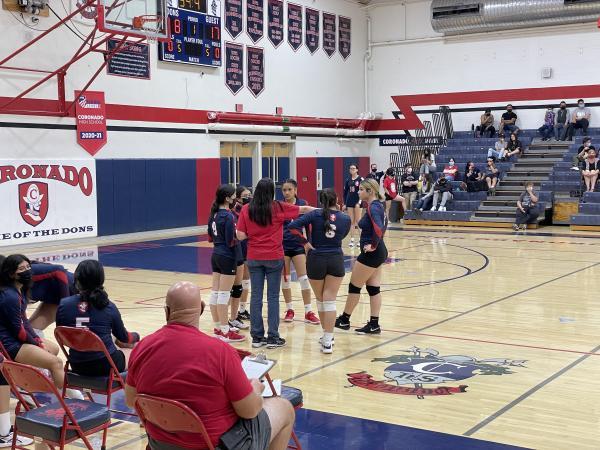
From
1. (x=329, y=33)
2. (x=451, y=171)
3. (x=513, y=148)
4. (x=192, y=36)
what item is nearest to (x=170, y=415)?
(x=192, y=36)

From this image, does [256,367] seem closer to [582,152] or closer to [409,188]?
[582,152]

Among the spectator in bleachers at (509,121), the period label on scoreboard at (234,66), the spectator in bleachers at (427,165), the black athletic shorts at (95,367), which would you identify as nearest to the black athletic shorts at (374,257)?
the black athletic shorts at (95,367)

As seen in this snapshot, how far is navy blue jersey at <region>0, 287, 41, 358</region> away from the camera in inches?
219

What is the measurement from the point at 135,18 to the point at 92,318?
41.4ft

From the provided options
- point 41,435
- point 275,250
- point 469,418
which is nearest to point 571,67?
point 275,250

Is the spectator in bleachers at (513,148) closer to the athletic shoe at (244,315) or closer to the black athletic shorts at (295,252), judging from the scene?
the black athletic shorts at (295,252)

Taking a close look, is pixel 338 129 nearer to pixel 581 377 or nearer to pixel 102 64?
pixel 102 64

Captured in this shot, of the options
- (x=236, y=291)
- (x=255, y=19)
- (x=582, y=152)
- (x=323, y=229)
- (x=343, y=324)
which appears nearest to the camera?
Result: (x=323, y=229)

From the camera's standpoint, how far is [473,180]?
25000 mm

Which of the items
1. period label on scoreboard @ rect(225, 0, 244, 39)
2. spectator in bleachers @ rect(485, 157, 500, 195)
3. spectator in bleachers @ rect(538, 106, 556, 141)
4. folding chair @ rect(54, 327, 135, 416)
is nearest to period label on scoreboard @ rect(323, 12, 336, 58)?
period label on scoreboard @ rect(225, 0, 244, 39)

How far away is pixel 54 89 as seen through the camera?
62.9 feet

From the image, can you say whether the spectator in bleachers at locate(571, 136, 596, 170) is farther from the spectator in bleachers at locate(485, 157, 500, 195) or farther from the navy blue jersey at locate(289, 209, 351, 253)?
the navy blue jersey at locate(289, 209, 351, 253)

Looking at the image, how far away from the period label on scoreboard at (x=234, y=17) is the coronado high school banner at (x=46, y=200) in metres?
6.83

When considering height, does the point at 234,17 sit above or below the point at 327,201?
above
